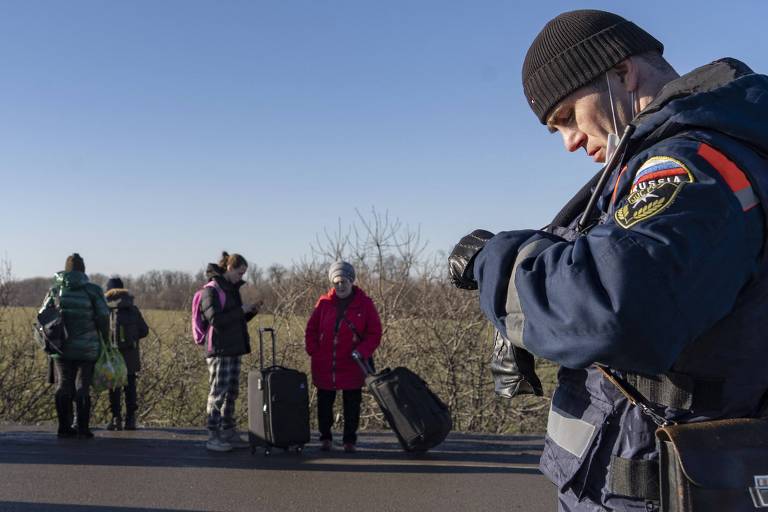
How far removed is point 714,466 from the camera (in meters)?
1.46

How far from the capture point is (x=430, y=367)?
1104 cm

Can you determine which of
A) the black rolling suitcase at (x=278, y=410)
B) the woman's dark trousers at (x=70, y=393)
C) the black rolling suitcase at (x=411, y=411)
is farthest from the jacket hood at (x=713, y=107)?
the woman's dark trousers at (x=70, y=393)

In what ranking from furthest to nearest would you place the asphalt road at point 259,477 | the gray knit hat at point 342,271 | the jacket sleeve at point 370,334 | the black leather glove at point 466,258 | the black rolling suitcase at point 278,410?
the gray knit hat at point 342,271, the jacket sleeve at point 370,334, the black rolling suitcase at point 278,410, the asphalt road at point 259,477, the black leather glove at point 466,258

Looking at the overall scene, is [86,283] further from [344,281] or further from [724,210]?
[724,210]

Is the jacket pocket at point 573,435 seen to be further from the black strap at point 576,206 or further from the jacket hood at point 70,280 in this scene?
the jacket hood at point 70,280

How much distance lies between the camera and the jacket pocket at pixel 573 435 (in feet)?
5.41

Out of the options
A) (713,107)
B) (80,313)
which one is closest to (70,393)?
(80,313)

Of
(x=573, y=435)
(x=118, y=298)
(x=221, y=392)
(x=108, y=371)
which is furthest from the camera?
(x=118, y=298)

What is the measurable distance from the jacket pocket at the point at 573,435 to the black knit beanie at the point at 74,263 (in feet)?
24.2

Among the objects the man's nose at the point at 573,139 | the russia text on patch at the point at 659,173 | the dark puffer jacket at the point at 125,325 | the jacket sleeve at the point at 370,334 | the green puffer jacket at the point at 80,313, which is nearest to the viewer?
the russia text on patch at the point at 659,173

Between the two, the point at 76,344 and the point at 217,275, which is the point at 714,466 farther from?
the point at 76,344

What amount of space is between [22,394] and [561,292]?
36.4 feet

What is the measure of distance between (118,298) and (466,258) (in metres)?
8.21

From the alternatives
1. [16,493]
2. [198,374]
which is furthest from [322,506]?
[198,374]
